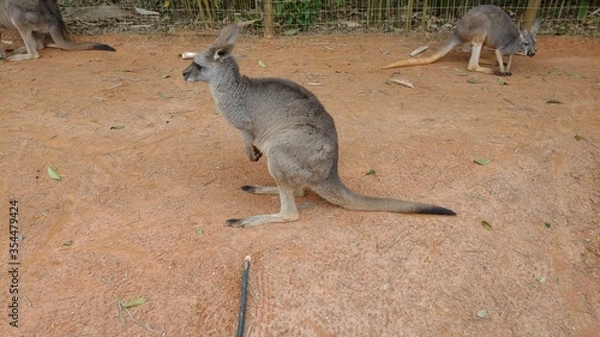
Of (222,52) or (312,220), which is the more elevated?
(222,52)

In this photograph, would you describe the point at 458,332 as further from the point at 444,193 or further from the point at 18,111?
the point at 18,111

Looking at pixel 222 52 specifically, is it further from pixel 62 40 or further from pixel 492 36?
pixel 62 40

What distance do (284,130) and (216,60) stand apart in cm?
72

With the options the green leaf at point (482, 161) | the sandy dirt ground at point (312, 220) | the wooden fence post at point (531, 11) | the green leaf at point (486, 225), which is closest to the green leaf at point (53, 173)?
the sandy dirt ground at point (312, 220)

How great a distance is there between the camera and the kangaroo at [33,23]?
21.6ft

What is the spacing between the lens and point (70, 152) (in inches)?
163

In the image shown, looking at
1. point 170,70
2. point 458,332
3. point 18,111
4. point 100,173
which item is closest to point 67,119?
point 18,111

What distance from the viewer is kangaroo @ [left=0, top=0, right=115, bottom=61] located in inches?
259

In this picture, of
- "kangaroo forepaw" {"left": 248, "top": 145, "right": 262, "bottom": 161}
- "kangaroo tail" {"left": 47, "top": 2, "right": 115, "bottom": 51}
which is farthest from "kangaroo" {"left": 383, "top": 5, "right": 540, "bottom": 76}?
"kangaroo tail" {"left": 47, "top": 2, "right": 115, "bottom": 51}

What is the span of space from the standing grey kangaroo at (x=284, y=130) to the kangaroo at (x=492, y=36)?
351 centimetres

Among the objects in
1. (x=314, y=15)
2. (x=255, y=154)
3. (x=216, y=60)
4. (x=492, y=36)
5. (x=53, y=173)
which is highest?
(x=216, y=60)

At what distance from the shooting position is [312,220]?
10.8ft

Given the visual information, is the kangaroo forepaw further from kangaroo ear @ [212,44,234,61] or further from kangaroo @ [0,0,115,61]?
kangaroo @ [0,0,115,61]

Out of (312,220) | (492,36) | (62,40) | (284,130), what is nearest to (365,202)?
(312,220)
